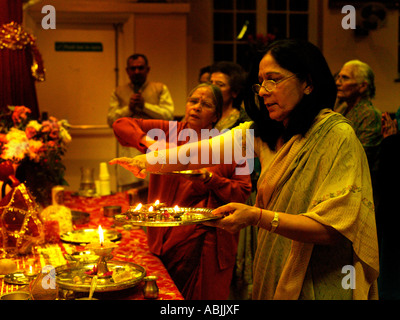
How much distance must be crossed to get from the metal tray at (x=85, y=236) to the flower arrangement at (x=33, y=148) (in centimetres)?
39

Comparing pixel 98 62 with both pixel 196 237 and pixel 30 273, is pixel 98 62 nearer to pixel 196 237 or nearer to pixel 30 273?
pixel 196 237

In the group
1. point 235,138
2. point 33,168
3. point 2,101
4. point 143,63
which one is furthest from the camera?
point 143,63

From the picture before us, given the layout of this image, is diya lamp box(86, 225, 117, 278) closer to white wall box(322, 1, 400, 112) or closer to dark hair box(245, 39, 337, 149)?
dark hair box(245, 39, 337, 149)

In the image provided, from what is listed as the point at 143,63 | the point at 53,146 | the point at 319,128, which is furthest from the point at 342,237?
the point at 143,63

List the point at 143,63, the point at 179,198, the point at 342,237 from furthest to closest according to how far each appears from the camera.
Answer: the point at 143,63
the point at 179,198
the point at 342,237

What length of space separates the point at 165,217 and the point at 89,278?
303 millimetres

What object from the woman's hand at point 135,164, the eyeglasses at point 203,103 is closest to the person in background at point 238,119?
the eyeglasses at point 203,103

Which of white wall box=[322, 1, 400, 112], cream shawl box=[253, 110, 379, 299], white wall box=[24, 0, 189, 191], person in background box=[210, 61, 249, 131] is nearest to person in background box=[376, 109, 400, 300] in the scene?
person in background box=[210, 61, 249, 131]

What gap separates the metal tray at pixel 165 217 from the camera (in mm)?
1433

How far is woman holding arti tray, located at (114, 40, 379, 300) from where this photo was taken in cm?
142

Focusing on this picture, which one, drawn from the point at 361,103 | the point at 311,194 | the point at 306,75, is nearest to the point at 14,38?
the point at 306,75

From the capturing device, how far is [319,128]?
60.4 inches

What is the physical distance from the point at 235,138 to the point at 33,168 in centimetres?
126
